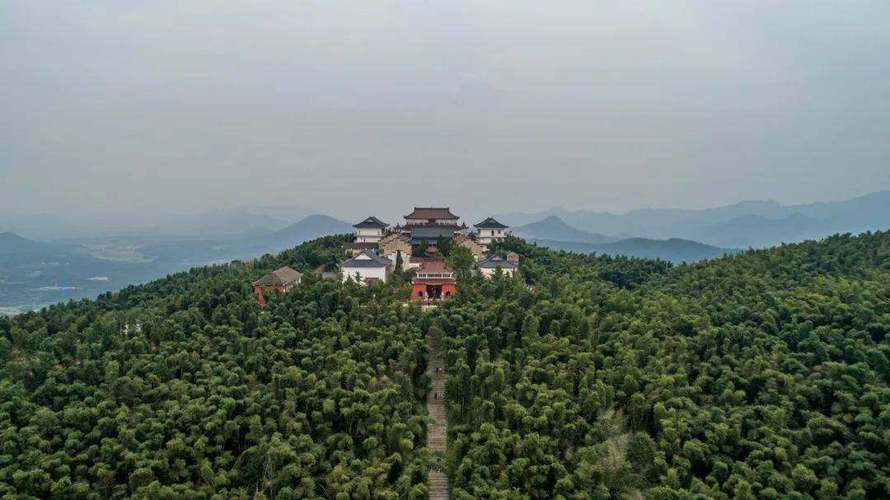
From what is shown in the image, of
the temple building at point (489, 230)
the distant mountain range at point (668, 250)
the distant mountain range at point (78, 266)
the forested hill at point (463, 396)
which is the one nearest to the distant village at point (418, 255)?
the temple building at point (489, 230)

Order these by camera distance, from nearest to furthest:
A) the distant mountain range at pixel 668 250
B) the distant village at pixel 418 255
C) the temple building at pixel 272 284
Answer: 1. the temple building at pixel 272 284
2. the distant village at pixel 418 255
3. the distant mountain range at pixel 668 250

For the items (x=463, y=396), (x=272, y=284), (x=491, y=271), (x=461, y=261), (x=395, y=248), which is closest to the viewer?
(x=463, y=396)

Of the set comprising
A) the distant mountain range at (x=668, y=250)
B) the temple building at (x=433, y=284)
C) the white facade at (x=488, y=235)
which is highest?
the distant mountain range at (x=668, y=250)

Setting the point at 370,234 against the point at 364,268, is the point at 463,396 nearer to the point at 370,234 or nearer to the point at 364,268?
the point at 364,268

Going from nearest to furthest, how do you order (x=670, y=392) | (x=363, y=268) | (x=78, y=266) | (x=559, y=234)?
(x=670, y=392), (x=363, y=268), (x=78, y=266), (x=559, y=234)

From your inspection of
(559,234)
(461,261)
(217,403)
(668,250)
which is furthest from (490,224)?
(559,234)

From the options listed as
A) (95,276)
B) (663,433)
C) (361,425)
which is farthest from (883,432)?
(95,276)

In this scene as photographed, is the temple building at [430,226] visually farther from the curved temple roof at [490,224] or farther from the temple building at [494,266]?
the temple building at [494,266]
